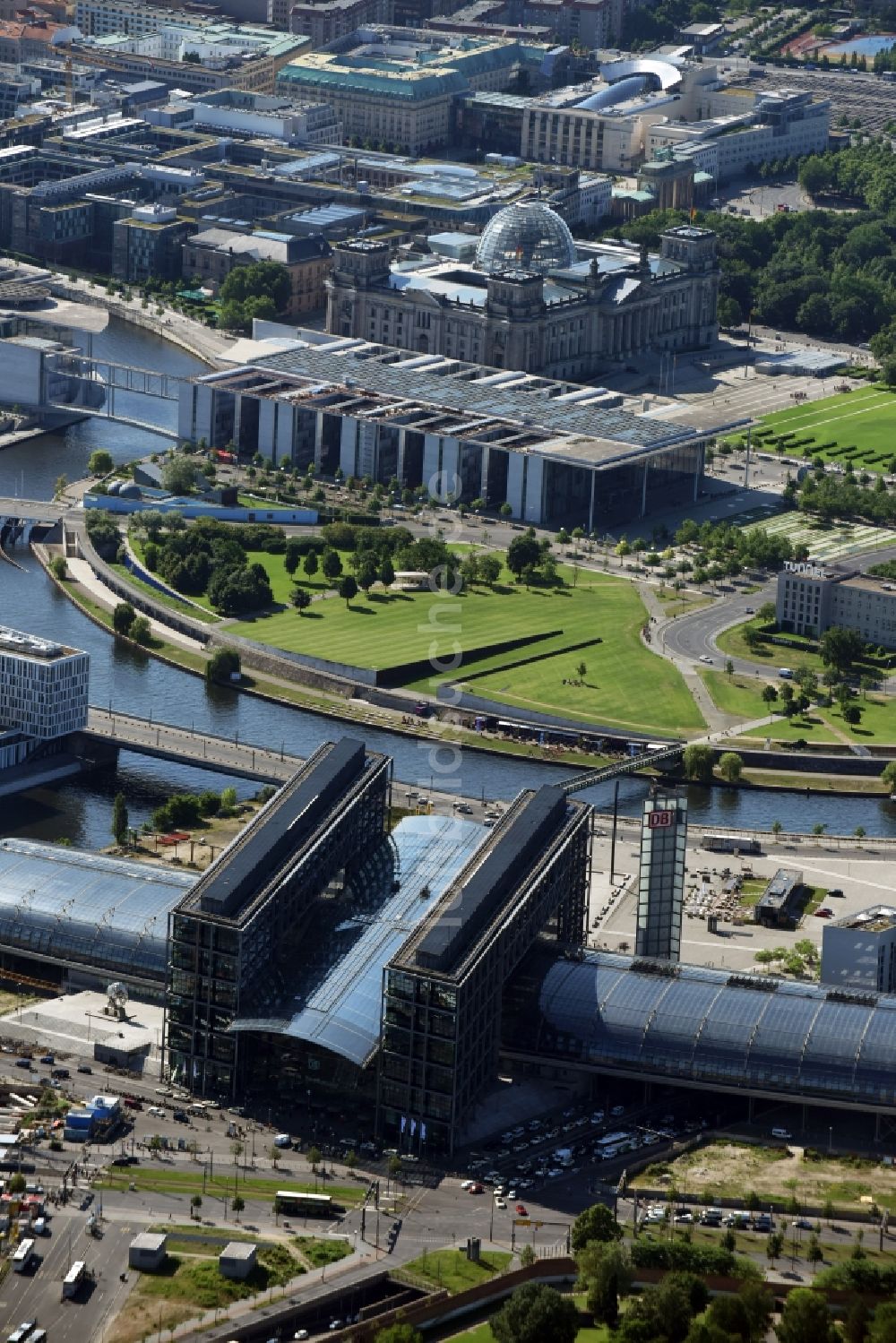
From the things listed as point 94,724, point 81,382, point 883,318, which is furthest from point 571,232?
point 94,724

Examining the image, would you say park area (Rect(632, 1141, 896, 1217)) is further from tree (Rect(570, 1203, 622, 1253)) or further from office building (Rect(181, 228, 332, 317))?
office building (Rect(181, 228, 332, 317))

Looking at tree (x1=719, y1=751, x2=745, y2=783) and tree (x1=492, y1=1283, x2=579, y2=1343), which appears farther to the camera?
tree (x1=719, y1=751, x2=745, y2=783)

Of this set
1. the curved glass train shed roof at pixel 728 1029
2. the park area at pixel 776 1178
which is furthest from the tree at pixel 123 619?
the park area at pixel 776 1178

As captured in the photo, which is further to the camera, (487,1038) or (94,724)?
(94,724)

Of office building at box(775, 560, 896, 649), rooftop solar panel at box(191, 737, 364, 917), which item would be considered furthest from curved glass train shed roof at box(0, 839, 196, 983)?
office building at box(775, 560, 896, 649)

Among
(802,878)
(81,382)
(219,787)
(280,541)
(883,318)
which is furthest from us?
(883,318)

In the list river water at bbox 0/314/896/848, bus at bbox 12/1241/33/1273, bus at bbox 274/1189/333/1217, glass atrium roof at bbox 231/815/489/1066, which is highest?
glass atrium roof at bbox 231/815/489/1066

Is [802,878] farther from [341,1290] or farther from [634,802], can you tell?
[341,1290]
